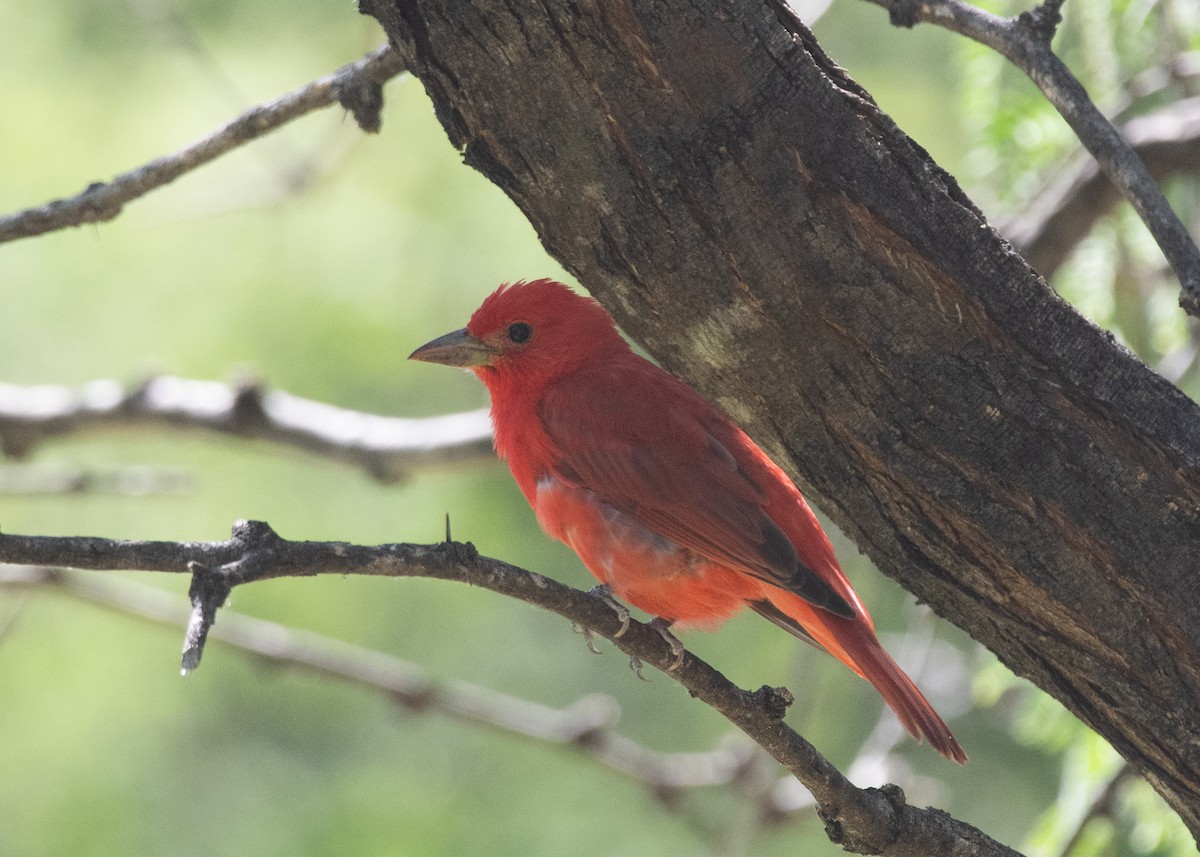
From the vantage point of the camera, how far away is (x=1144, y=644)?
104 inches

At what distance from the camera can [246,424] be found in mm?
4977

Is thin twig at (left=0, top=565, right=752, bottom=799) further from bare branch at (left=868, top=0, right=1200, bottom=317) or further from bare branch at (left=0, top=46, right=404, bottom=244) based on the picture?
bare branch at (left=868, top=0, right=1200, bottom=317)

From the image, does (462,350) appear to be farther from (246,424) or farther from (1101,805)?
(1101,805)

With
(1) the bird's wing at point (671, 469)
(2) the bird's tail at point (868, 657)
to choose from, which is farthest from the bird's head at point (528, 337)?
(2) the bird's tail at point (868, 657)

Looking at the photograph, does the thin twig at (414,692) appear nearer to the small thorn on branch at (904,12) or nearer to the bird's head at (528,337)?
the bird's head at (528,337)

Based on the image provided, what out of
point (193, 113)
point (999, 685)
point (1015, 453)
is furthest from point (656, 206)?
point (193, 113)

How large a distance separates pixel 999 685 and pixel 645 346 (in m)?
1.89

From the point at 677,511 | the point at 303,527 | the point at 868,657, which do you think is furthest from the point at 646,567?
the point at 303,527

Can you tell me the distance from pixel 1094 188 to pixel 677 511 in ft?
6.23

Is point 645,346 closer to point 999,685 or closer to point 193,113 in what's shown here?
point 999,685

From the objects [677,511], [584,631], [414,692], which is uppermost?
[677,511]

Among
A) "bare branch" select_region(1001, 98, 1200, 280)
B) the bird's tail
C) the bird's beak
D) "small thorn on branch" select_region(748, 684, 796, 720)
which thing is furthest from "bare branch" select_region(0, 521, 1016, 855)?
"bare branch" select_region(1001, 98, 1200, 280)

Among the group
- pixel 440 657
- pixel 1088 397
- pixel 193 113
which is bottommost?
pixel 440 657

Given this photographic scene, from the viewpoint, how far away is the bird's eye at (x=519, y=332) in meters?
4.27
